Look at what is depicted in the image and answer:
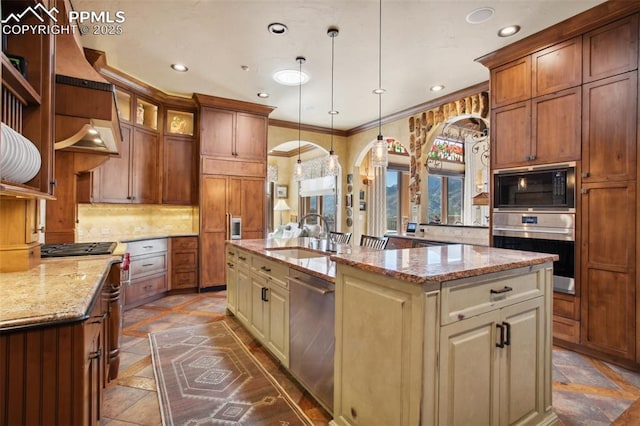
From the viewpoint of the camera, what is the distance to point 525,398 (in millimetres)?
1669

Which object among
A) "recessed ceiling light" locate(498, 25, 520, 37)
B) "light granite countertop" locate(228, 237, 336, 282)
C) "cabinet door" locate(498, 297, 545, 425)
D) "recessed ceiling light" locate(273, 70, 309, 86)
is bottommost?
"cabinet door" locate(498, 297, 545, 425)

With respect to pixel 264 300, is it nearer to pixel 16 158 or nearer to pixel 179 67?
pixel 16 158

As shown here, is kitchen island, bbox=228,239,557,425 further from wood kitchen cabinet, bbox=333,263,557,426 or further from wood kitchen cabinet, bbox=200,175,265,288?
wood kitchen cabinet, bbox=200,175,265,288

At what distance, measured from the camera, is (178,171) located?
194 inches

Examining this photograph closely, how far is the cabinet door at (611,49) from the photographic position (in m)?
2.52

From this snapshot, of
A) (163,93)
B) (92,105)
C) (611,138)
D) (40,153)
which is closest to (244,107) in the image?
(163,93)

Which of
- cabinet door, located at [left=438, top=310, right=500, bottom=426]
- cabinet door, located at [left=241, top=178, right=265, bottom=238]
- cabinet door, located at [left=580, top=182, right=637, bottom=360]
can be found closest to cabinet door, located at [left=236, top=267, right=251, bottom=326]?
cabinet door, located at [left=241, top=178, right=265, bottom=238]

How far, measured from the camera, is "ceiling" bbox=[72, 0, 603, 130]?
2645 mm

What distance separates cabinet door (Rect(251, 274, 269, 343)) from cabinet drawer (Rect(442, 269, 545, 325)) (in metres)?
1.65

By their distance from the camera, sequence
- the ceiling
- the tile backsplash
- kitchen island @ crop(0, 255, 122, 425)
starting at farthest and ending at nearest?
1. the tile backsplash
2. the ceiling
3. kitchen island @ crop(0, 255, 122, 425)

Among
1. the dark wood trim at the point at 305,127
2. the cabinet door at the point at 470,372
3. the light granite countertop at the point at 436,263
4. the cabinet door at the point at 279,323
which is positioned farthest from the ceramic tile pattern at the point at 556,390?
the dark wood trim at the point at 305,127

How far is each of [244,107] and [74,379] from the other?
4.69m

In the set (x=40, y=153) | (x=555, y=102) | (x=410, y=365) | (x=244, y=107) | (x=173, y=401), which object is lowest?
(x=173, y=401)

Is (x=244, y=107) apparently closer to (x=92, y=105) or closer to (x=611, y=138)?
(x=92, y=105)
